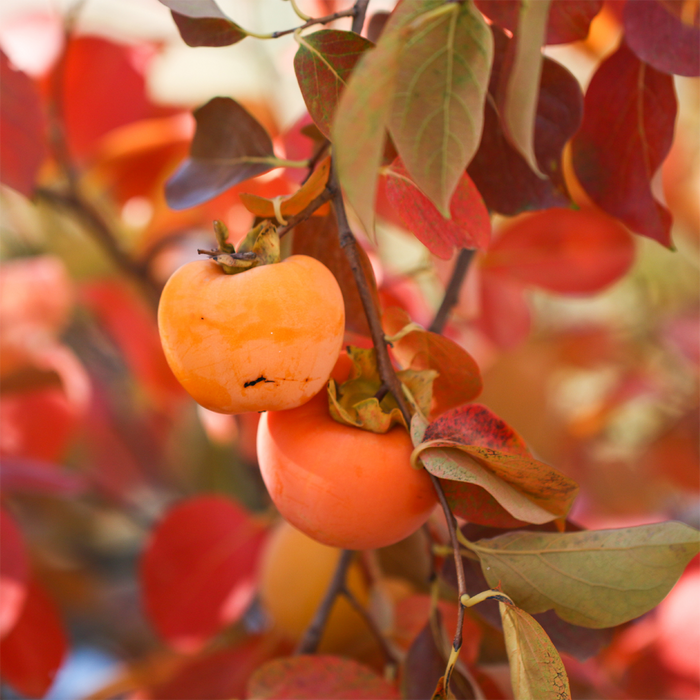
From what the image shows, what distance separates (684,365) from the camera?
0.74 m

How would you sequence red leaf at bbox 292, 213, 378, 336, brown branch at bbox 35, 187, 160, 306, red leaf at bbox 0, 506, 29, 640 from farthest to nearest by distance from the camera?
brown branch at bbox 35, 187, 160, 306, red leaf at bbox 0, 506, 29, 640, red leaf at bbox 292, 213, 378, 336

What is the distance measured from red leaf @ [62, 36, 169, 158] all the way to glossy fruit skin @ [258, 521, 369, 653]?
14.7 inches

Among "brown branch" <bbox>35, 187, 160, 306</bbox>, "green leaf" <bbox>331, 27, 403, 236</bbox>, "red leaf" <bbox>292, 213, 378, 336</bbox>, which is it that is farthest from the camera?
"brown branch" <bbox>35, 187, 160, 306</bbox>

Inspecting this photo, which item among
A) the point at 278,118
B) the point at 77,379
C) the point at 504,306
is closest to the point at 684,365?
the point at 504,306

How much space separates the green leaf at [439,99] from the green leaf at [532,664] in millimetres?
119

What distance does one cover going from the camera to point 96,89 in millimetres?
512

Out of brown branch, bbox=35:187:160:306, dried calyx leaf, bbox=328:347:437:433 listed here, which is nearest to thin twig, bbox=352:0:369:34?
dried calyx leaf, bbox=328:347:437:433

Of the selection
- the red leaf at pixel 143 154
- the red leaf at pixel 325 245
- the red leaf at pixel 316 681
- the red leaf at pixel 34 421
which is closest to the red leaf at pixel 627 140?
the red leaf at pixel 325 245

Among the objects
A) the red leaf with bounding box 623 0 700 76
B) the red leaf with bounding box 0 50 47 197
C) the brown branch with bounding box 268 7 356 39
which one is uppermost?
the red leaf with bounding box 623 0 700 76

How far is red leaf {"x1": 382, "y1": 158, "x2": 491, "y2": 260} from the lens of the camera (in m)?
0.19

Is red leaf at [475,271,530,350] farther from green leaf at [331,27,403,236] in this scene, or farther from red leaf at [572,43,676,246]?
green leaf at [331,27,403,236]

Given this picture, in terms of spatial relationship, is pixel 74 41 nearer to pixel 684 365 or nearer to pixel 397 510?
pixel 397 510

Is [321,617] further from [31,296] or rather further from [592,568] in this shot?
[31,296]

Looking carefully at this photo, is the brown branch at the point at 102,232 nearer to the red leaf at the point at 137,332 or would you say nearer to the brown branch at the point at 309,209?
the red leaf at the point at 137,332
